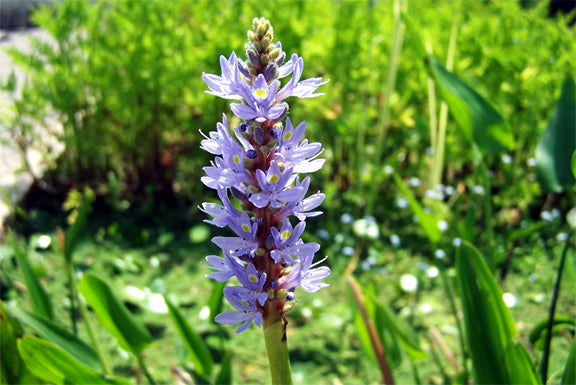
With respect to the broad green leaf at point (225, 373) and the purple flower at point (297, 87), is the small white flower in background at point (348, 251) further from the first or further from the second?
the purple flower at point (297, 87)

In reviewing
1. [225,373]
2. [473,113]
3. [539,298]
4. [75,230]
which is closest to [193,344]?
[225,373]

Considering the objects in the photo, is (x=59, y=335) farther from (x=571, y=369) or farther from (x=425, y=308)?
(x=425, y=308)

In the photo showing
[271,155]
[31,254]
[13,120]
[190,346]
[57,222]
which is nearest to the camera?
[271,155]

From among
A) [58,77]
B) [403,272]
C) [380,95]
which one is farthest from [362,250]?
[58,77]

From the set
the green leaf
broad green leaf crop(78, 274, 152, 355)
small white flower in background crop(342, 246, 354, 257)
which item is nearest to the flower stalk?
the green leaf

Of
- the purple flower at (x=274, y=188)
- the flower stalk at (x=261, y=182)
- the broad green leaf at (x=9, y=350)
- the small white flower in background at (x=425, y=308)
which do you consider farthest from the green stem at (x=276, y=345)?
the small white flower in background at (x=425, y=308)

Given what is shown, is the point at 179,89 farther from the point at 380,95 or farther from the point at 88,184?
the point at 380,95
